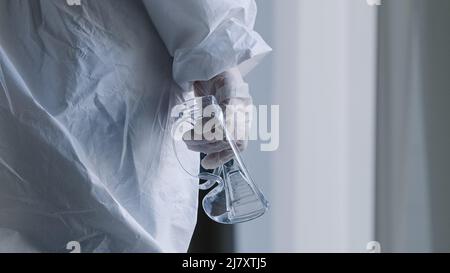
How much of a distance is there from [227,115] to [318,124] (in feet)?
0.90

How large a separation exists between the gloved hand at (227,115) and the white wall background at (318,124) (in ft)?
0.78

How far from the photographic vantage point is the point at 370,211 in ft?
2.79

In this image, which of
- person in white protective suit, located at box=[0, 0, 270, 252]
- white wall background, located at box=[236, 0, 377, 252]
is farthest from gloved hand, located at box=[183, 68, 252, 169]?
white wall background, located at box=[236, 0, 377, 252]

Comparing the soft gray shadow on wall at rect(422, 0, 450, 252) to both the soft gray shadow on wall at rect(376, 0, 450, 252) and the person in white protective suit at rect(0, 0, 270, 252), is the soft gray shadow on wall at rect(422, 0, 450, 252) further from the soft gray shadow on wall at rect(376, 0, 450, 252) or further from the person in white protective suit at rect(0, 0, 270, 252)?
the person in white protective suit at rect(0, 0, 270, 252)

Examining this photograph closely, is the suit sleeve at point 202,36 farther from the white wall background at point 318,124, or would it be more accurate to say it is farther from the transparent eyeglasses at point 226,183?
the white wall background at point 318,124

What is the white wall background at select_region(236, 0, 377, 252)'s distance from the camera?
2.77 feet

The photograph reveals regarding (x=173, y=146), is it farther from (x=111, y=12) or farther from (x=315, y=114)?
(x=315, y=114)

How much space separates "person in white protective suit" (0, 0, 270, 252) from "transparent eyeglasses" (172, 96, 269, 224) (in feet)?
0.06

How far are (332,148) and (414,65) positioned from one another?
0.18 metres

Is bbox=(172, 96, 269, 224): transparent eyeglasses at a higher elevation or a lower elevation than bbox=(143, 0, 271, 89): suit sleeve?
lower

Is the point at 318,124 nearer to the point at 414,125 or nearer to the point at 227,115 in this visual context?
the point at 414,125

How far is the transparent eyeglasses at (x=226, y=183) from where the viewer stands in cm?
65

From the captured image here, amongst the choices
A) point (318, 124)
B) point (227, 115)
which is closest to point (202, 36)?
point (227, 115)

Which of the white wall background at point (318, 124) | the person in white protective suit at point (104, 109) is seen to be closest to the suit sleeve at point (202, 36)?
the person in white protective suit at point (104, 109)
